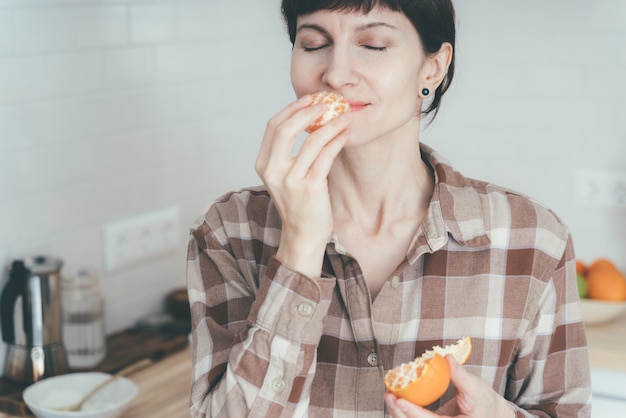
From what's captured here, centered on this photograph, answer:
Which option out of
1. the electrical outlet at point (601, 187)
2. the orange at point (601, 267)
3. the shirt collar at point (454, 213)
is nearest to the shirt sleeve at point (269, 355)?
the shirt collar at point (454, 213)

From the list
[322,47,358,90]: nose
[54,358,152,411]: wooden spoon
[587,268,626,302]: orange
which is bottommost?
[54,358,152,411]: wooden spoon

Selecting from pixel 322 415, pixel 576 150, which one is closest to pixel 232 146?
pixel 576 150

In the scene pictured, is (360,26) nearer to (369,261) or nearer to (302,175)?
(302,175)

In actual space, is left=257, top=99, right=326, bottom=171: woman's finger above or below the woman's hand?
above

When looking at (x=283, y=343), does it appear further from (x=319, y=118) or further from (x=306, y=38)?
(x=306, y=38)

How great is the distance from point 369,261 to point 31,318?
87cm

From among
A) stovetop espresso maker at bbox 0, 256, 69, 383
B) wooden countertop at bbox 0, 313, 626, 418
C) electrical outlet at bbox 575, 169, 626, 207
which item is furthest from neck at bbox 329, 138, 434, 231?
electrical outlet at bbox 575, 169, 626, 207

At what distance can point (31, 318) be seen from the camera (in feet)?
6.77

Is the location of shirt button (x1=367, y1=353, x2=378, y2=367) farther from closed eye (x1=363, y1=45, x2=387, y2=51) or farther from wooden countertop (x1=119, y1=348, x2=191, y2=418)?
wooden countertop (x1=119, y1=348, x2=191, y2=418)

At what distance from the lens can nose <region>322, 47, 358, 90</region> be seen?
55.2 inches

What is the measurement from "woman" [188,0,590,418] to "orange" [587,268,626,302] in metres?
0.78

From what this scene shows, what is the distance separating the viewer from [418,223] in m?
1.58

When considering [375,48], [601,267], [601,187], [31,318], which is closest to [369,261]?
[375,48]

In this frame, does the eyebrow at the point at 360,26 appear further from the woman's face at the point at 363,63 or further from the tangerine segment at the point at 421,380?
the tangerine segment at the point at 421,380
